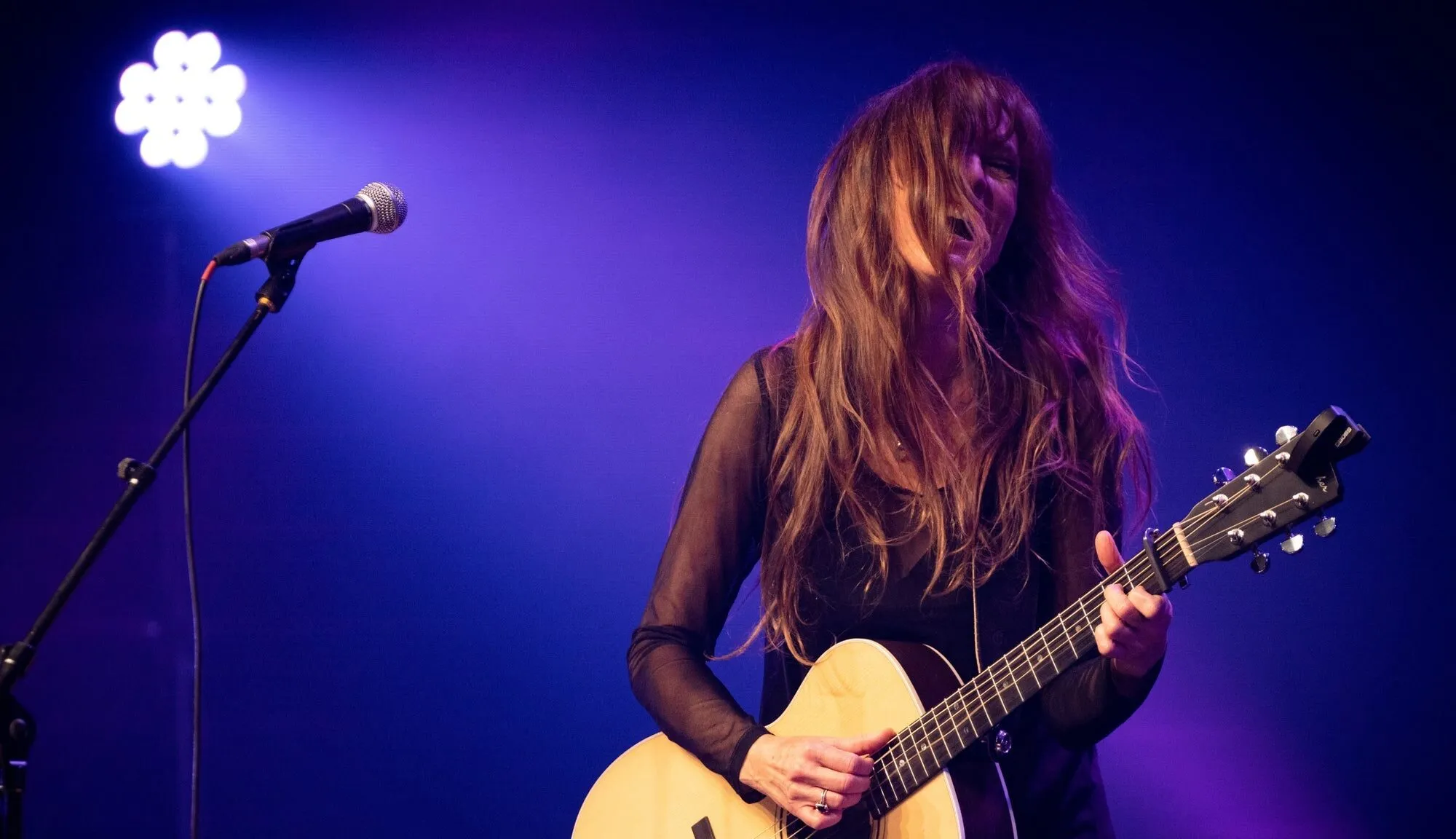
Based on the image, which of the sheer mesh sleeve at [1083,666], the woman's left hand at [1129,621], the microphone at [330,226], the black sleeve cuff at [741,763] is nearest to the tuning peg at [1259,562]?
the woman's left hand at [1129,621]

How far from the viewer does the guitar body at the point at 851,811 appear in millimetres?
1828

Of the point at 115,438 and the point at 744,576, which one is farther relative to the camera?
the point at 115,438

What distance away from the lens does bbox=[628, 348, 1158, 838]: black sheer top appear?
197cm

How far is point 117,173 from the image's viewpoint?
13.5 ft

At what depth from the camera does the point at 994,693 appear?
6.04 feet

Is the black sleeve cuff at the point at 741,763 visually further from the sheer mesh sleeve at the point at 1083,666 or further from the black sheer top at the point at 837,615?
the sheer mesh sleeve at the point at 1083,666

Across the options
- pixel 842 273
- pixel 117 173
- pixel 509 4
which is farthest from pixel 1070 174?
pixel 117 173

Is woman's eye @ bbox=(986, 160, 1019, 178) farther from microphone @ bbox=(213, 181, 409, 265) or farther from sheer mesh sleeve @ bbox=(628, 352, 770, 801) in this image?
microphone @ bbox=(213, 181, 409, 265)

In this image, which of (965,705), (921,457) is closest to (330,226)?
(921,457)

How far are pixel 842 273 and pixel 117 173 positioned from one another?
307cm

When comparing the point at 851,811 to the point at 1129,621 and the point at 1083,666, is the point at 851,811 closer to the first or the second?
the point at 1083,666

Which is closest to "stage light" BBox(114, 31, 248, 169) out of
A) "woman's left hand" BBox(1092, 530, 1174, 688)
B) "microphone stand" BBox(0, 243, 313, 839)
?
"microphone stand" BBox(0, 243, 313, 839)

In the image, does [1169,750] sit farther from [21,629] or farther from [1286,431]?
[21,629]

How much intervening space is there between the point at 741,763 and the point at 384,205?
4.00 feet
